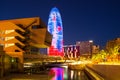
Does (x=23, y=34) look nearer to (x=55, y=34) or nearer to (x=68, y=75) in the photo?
(x=68, y=75)

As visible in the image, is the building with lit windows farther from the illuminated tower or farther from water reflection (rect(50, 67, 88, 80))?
the illuminated tower

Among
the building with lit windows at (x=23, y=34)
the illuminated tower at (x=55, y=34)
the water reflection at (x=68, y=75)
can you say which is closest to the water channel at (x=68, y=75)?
the water reflection at (x=68, y=75)

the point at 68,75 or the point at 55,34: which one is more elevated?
the point at 55,34

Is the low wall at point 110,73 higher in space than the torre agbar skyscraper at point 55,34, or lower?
lower

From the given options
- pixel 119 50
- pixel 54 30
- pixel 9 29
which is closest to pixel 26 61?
pixel 9 29

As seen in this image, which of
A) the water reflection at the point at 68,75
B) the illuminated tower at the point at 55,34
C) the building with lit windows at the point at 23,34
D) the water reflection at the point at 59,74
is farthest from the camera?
the illuminated tower at the point at 55,34

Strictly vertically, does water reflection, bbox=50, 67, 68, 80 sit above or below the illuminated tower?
below

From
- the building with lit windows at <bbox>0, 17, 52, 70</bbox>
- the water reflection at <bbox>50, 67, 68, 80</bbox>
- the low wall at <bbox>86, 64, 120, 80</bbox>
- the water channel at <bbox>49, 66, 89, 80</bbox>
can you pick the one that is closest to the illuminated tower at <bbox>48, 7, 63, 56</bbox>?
the building with lit windows at <bbox>0, 17, 52, 70</bbox>

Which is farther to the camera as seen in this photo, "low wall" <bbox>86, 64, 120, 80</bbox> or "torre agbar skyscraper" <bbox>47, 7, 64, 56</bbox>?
"torre agbar skyscraper" <bbox>47, 7, 64, 56</bbox>

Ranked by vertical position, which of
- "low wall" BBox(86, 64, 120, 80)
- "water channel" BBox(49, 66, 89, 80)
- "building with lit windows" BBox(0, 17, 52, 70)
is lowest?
"water channel" BBox(49, 66, 89, 80)

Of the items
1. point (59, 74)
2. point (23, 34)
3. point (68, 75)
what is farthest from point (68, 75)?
point (23, 34)

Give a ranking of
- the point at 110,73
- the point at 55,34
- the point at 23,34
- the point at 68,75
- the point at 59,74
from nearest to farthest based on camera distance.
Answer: the point at 110,73
the point at 68,75
the point at 59,74
the point at 23,34
the point at 55,34

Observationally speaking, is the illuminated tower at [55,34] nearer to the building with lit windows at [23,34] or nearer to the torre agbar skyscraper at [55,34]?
the torre agbar skyscraper at [55,34]

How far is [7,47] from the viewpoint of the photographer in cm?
10344
